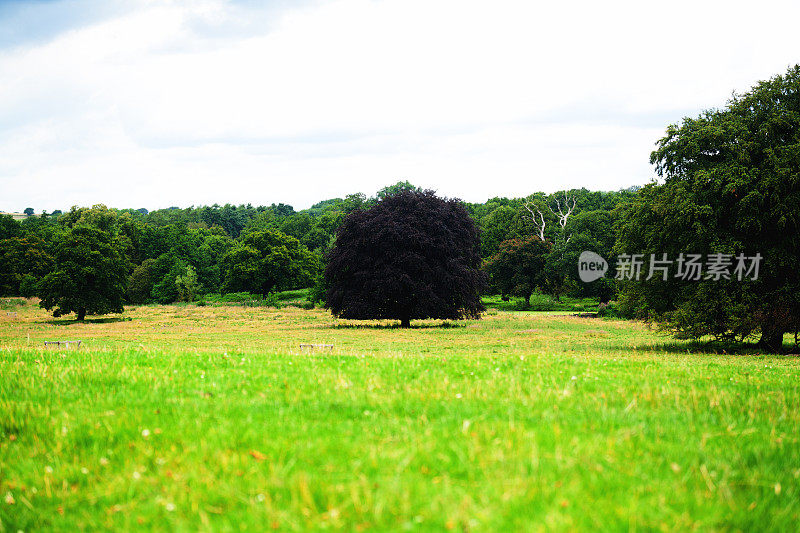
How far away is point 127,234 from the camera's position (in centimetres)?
13475

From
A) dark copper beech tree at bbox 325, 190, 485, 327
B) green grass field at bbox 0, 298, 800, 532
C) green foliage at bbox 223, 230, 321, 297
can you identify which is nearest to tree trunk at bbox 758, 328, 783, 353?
dark copper beech tree at bbox 325, 190, 485, 327

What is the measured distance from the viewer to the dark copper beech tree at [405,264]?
4869cm

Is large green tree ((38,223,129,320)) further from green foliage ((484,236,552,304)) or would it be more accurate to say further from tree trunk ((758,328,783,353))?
tree trunk ((758,328,783,353))

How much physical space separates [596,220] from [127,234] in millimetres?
109892

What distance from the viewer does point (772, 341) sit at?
30438mm

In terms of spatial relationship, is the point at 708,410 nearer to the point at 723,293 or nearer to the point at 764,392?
the point at 764,392

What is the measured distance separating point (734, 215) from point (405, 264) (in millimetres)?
26779

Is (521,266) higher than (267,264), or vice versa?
(521,266)

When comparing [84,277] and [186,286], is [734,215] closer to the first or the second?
[84,277]

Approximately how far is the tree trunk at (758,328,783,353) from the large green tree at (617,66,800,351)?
0.24 feet

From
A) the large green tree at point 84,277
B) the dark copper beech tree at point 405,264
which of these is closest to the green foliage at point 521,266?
the dark copper beech tree at point 405,264

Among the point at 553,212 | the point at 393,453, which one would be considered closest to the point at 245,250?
the point at 553,212

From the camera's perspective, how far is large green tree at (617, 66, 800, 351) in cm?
2748

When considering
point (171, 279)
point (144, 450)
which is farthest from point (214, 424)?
point (171, 279)
